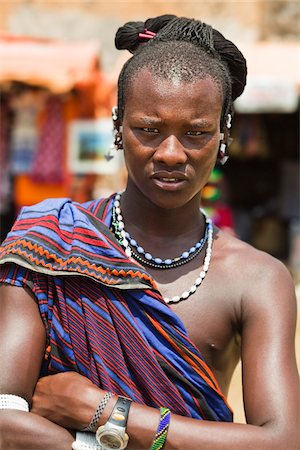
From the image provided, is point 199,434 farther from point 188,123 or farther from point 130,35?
point 130,35

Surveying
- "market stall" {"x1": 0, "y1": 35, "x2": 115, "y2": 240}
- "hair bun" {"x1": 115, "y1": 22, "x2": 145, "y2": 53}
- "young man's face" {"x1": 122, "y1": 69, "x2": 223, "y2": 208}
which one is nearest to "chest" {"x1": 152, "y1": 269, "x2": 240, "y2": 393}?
"young man's face" {"x1": 122, "y1": 69, "x2": 223, "y2": 208}

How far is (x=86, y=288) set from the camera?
2137 millimetres

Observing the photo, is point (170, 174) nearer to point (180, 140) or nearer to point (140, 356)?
point (180, 140)

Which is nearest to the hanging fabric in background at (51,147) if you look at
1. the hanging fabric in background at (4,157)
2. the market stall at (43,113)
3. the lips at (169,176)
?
the market stall at (43,113)

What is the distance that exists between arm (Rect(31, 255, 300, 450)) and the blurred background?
16.9 feet

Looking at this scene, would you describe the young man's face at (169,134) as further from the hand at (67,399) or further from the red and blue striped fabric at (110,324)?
the hand at (67,399)

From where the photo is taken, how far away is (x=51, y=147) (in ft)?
25.5

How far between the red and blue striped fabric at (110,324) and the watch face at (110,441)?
14 cm

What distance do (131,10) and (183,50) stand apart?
25.5ft

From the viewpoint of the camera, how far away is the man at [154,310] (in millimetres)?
2012

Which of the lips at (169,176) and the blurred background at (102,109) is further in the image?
the blurred background at (102,109)

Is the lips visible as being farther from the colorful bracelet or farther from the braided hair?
the colorful bracelet

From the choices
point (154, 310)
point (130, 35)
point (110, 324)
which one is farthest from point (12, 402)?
point (130, 35)

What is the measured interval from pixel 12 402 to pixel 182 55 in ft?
3.43
